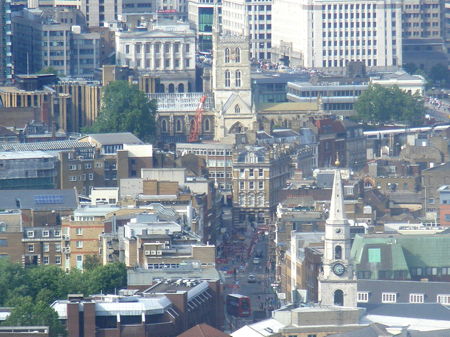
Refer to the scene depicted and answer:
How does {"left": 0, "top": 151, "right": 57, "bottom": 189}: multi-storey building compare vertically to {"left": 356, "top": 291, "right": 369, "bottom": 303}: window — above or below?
above

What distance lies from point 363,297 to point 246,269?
2715 centimetres

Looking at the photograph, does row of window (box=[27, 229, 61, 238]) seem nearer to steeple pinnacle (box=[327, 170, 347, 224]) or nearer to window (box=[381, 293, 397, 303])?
steeple pinnacle (box=[327, 170, 347, 224])

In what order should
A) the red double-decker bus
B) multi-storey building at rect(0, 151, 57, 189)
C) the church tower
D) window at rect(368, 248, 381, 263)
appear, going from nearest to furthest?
the church tower
window at rect(368, 248, 381, 263)
the red double-decker bus
multi-storey building at rect(0, 151, 57, 189)

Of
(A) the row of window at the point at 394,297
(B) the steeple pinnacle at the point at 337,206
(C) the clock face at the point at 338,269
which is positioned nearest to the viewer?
(C) the clock face at the point at 338,269

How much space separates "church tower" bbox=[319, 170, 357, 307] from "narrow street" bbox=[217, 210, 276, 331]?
6.02 m

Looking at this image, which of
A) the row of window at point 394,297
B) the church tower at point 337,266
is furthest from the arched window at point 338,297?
the row of window at point 394,297

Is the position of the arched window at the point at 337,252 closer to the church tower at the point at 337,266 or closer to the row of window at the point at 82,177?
the church tower at the point at 337,266

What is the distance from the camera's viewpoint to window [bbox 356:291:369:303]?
149 metres

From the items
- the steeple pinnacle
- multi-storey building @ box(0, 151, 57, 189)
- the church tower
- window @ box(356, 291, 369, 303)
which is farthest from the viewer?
multi-storey building @ box(0, 151, 57, 189)

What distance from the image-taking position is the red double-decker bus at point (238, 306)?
15750 cm

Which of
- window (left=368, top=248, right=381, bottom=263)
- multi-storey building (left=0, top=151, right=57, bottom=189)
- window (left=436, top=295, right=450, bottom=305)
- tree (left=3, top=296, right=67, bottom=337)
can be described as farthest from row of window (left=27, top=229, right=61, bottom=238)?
tree (left=3, top=296, right=67, bottom=337)

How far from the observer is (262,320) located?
15250 centimetres

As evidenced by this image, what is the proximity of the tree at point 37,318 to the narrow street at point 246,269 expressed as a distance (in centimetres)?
1601

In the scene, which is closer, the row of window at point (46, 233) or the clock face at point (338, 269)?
the clock face at point (338, 269)
